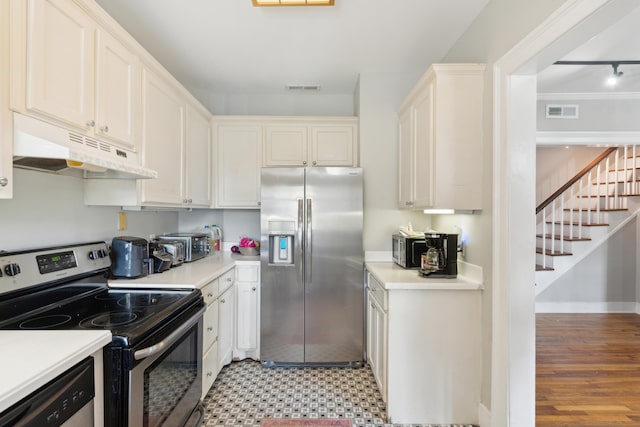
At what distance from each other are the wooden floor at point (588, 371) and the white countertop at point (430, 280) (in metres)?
0.98

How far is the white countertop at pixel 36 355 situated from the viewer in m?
0.82

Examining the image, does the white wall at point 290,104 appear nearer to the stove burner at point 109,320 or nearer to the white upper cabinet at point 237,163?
the white upper cabinet at point 237,163

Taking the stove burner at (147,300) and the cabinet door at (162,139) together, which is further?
the cabinet door at (162,139)

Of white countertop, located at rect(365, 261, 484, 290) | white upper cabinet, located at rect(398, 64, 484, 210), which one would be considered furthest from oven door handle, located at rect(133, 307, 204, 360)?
white upper cabinet, located at rect(398, 64, 484, 210)

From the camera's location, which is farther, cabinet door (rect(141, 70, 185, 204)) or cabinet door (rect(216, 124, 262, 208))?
cabinet door (rect(216, 124, 262, 208))

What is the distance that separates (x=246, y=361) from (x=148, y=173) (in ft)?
6.50

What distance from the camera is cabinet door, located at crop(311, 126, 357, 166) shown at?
10.8ft

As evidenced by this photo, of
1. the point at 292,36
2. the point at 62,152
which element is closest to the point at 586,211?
the point at 292,36

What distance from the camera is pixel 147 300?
1768 millimetres

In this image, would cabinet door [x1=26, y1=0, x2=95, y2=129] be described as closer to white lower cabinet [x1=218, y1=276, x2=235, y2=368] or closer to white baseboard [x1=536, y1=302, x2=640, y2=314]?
white lower cabinet [x1=218, y1=276, x2=235, y2=368]

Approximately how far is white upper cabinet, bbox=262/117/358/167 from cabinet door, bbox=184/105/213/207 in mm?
573

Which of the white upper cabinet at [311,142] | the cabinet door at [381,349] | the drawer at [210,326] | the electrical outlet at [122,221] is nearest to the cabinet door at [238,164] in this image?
the white upper cabinet at [311,142]

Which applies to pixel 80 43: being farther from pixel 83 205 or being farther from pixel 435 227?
pixel 435 227

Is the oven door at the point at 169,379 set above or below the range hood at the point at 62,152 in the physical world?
below
